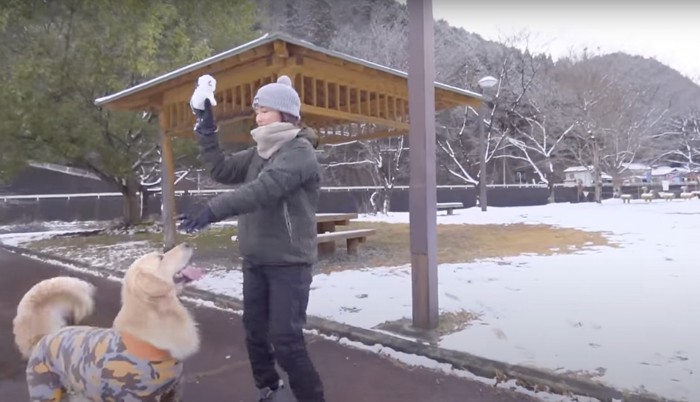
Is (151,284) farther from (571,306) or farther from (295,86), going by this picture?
(295,86)

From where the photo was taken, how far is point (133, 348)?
2.32 meters

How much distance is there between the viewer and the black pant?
8.81 ft

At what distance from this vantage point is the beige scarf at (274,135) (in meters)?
2.70

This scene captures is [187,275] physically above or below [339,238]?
above

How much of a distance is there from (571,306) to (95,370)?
13.7ft

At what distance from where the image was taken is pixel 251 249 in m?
2.75

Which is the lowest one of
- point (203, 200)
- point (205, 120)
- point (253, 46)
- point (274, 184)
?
point (203, 200)

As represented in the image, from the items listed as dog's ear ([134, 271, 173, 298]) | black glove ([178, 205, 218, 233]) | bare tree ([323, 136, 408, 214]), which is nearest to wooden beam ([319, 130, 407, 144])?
black glove ([178, 205, 218, 233])

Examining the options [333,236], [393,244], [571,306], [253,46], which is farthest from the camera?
[393,244]

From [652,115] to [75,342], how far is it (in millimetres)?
34199

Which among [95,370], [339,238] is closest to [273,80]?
[339,238]

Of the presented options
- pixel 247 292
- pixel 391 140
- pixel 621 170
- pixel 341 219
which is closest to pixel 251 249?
pixel 247 292

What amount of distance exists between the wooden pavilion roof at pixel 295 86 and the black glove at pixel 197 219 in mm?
4391

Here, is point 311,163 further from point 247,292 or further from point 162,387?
point 162,387
